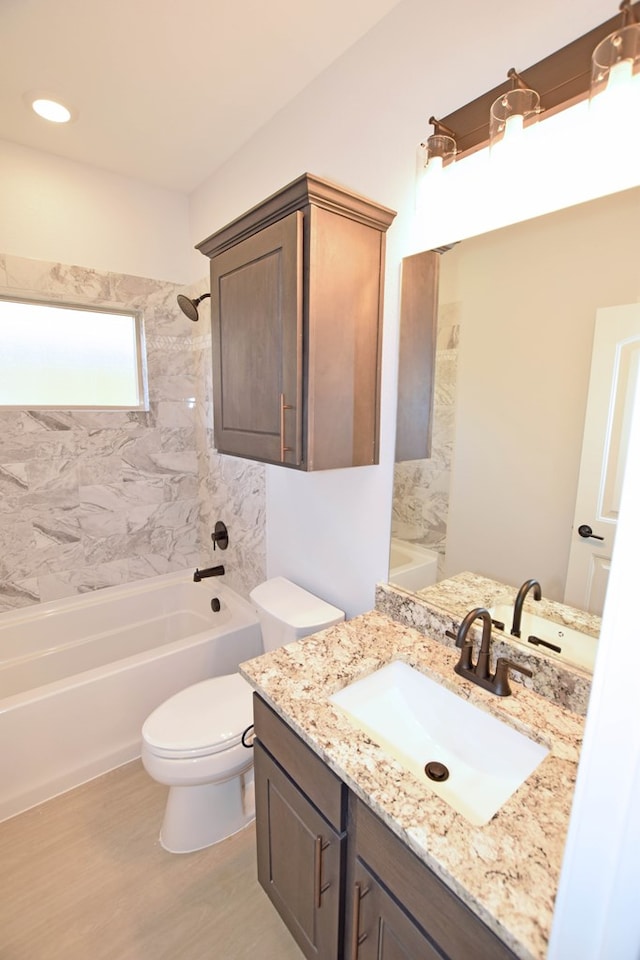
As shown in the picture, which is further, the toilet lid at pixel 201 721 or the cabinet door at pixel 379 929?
the toilet lid at pixel 201 721

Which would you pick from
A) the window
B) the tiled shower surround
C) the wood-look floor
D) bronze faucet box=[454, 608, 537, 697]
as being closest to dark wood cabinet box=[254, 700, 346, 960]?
the wood-look floor

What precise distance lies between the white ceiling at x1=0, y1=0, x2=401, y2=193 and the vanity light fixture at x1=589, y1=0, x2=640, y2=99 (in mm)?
754

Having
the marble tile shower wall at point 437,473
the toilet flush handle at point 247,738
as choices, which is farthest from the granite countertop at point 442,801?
the toilet flush handle at point 247,738

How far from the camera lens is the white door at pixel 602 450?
0.89 meters

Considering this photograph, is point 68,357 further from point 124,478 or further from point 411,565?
point 411,565

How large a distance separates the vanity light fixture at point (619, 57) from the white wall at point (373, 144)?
82mm

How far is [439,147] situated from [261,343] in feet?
2.44

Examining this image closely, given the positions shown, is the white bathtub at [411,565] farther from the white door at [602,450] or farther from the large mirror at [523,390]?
the white door at [602,450]

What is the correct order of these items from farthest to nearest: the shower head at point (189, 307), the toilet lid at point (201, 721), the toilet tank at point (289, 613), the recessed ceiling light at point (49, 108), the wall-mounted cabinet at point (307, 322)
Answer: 1. the shower head at point (189, 307)
2. the recessed ceiling light at point (49, 108)
3. the toilet tank at point (289, 613)
4. the toilet lid at point (201, 721)
5. the wall-mounted cabinet at point (307, 322)

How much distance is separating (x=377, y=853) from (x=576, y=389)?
1.06m

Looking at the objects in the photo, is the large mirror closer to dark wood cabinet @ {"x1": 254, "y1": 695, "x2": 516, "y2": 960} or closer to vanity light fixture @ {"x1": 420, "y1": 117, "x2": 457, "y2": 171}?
vanity light fixture @ {"x1": 420, "y1": 117, "x2": 457, "y2": 171}

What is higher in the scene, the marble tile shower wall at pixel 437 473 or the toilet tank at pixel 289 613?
the marble tile shower wall at pixel 437 473

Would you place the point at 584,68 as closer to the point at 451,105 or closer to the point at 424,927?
the point at 451,105

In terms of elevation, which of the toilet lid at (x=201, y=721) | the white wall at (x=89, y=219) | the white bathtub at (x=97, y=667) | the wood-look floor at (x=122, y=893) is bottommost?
the wood-look floor at (x=122, y=893)
